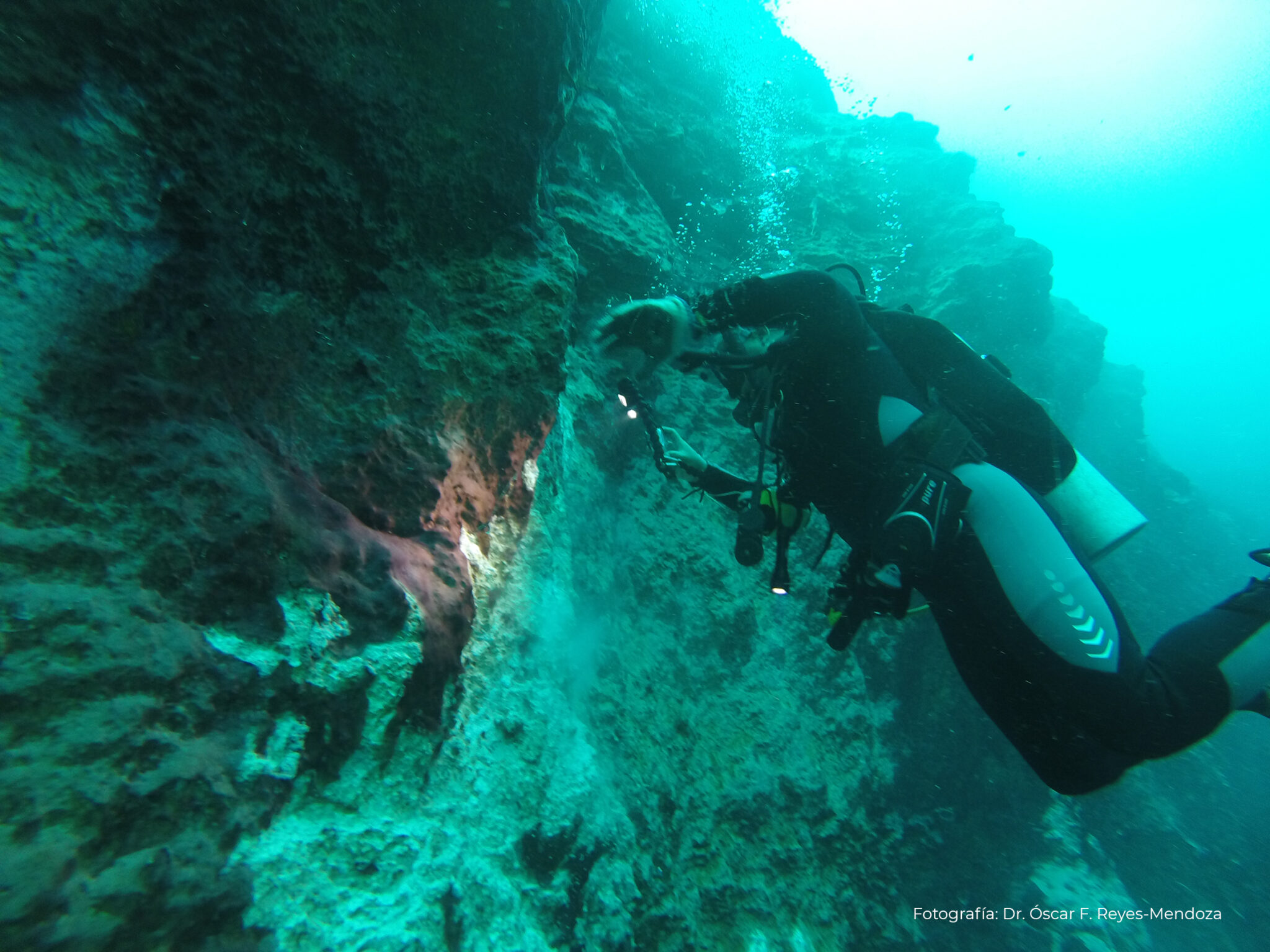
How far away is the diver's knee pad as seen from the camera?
1.71 meters

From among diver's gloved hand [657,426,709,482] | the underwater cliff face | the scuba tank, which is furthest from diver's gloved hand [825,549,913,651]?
the underwater cliff face

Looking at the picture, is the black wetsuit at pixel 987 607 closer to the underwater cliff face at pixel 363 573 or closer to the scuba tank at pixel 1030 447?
the scuba tank at pixel 1030 447

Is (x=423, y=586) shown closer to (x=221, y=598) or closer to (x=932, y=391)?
(x=221, y=598)

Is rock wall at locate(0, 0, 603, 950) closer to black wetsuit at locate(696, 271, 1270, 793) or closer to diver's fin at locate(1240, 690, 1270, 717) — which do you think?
black wetsuit at locate(696, 271, 1270, 793)

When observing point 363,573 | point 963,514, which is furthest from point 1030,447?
point 363,573

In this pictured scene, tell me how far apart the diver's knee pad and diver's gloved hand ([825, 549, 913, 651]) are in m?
0.35

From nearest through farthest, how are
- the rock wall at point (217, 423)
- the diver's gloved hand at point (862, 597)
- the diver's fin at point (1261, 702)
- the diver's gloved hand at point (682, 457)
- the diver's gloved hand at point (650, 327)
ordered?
the rock wall at point (217, 423)
the diver's fin at point (1261, 702)
the diver's gloved hand at point (862, 597)
the diver's gloved hand at point (650, 327)
the diver's gloved hand at point (682, 457)

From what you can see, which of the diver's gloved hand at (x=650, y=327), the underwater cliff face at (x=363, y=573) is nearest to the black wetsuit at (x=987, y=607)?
the diver's gloved hand at (x=650, y=327)

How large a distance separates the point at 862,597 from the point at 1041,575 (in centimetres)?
60

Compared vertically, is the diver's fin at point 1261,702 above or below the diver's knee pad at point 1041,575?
below

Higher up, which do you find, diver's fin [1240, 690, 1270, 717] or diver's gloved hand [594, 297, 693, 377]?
diver's gloved hand [594, 297, 693, 377]

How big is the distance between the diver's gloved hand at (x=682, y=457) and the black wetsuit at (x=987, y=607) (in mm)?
555

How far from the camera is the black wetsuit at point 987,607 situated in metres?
1.68

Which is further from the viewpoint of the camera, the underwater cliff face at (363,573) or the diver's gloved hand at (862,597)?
the diver's gloved hand at (862,597)
